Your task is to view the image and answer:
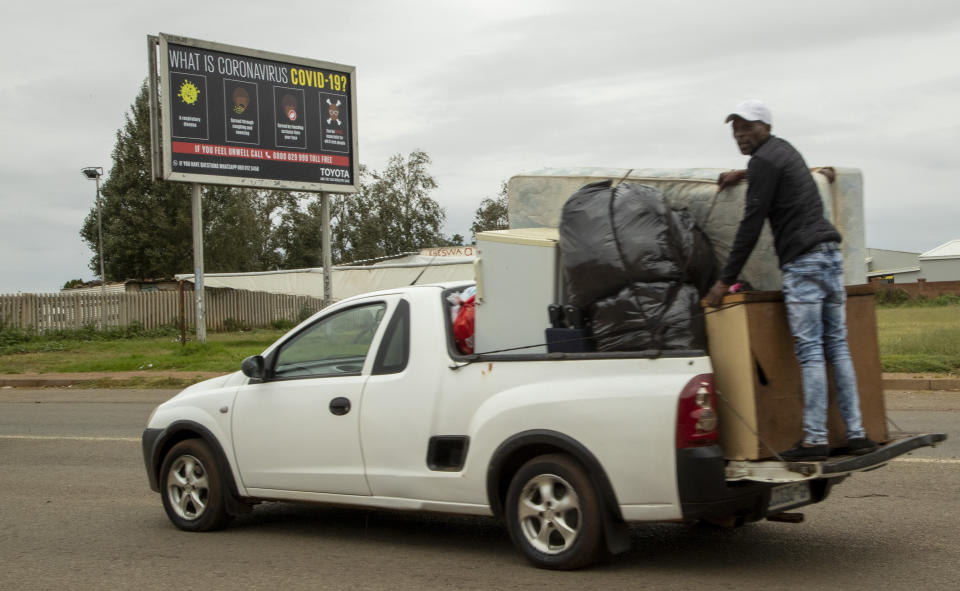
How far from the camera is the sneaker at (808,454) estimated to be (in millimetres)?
5105

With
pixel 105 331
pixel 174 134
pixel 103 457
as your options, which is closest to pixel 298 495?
pixel 103 457

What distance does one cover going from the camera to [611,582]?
17.0ft

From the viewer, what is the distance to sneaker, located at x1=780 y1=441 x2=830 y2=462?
5105 millimetres

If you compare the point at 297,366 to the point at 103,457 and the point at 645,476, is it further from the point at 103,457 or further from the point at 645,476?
the point at 103,457

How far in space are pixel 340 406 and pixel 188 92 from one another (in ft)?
60.9

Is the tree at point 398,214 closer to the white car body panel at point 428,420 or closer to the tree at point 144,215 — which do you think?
the tree at point 144,215

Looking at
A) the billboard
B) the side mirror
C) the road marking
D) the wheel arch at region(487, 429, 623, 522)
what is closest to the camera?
the wheel arch at region(487, 429, 623, 522)

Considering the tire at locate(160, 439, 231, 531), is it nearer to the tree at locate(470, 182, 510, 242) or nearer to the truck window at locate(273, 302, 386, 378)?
the truck window at locate(273, 302, 386, 378)

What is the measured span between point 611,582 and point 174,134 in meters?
20.0

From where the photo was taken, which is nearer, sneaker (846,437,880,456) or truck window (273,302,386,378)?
sneaker (846,437,880,456)

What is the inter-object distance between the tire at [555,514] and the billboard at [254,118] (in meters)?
19.2

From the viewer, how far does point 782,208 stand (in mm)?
5363

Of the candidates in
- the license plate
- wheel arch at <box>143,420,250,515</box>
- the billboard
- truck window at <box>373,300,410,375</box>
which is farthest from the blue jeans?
the billboard

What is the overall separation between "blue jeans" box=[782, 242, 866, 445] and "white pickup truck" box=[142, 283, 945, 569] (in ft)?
0.81
